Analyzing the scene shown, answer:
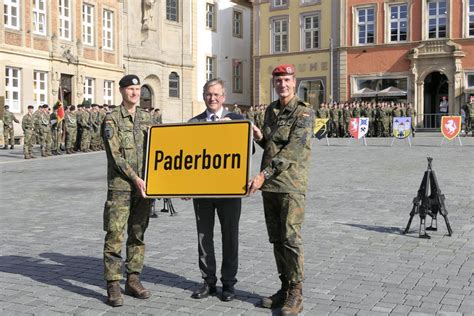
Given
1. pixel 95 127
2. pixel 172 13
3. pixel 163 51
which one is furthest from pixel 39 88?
pixel 172 13

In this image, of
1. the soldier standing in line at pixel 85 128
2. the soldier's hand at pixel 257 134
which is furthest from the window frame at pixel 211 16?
the soldier's hand at pixel 257 134

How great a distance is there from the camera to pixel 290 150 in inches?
197

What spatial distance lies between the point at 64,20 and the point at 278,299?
31.0m

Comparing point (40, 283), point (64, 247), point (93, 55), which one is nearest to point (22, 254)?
point (64, 247)

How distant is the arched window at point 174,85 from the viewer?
44259 mm

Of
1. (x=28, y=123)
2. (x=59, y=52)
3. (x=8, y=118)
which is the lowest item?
(x=28, y=123)

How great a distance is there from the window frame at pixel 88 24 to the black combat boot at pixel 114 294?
3130cm

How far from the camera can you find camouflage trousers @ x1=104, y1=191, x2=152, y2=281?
5.45 metres

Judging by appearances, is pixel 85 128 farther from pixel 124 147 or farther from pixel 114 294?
pixel 114 294

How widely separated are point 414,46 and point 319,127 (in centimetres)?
1580

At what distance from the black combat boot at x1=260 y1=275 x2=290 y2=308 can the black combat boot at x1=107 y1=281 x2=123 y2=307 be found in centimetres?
119

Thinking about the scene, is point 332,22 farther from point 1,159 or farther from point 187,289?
point 187,289

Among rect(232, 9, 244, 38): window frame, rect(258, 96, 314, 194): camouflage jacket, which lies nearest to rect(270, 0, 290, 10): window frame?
rect(232, 9, 244, 38): window frame

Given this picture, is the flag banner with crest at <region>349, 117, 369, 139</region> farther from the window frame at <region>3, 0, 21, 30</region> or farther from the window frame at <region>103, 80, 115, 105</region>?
the window frame at <region>3, 0, 21, 30</region>
